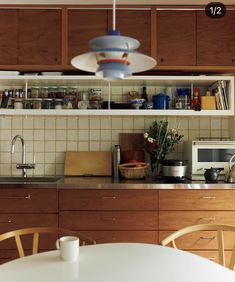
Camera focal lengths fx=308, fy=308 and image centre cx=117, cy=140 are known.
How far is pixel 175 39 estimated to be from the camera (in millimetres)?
2715

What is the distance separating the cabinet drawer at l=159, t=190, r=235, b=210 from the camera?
2.41 m

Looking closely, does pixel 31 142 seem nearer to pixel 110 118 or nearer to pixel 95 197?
pixel 110 118

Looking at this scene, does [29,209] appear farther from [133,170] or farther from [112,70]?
[112,70]

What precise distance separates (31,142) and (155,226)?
147 centimetres

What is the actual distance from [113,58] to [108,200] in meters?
1.53

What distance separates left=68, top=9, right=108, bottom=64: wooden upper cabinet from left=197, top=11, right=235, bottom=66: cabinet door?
0.86 metres

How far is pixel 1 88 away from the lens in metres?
3.03

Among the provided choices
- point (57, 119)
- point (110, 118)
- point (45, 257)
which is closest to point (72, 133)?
point (57, 119)

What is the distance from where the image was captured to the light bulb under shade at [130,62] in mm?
1114

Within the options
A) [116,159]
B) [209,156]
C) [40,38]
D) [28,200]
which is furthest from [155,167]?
[40,38]

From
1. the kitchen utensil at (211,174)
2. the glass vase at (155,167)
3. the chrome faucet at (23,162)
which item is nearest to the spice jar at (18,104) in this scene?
the chrome faucet at (23,162)

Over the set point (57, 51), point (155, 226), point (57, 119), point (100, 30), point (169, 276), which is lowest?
point (155, 226)

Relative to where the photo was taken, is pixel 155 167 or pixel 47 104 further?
pixel 155 167

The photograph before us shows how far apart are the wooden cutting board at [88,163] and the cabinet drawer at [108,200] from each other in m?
0.55
